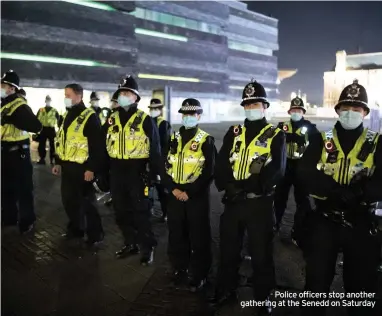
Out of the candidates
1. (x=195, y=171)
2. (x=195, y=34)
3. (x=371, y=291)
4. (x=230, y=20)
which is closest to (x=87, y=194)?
(x=195, y=171)

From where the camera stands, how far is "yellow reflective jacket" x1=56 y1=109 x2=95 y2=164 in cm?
507

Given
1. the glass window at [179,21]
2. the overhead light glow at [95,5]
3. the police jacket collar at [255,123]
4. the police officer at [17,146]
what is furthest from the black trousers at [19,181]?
the glass window at [179,21]

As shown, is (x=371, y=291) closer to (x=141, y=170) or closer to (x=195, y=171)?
(x=195, y=171)

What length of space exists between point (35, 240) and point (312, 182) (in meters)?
4.40

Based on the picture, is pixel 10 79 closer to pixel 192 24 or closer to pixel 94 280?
pixel 94 280

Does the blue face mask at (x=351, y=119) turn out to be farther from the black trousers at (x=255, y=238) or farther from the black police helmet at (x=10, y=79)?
the black police helmet at (x=10, y=79)

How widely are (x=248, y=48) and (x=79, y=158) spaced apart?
216ft

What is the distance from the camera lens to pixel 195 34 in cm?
5094

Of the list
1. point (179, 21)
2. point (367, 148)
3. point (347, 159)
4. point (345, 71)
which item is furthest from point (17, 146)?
point (345, 71)

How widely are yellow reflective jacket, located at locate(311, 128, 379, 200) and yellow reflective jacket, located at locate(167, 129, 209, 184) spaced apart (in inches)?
57.0

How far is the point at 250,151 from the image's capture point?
3.47m

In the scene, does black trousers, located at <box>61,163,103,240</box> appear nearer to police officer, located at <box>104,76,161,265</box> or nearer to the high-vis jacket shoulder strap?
police officer, located at <box>104,76,161,265</box>

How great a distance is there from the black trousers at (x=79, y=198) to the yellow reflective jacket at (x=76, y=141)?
13cm

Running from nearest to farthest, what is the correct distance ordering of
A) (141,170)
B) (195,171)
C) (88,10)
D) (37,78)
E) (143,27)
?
(195,171)
(141,170)
(37,78)
(88,10)
(143,27)
